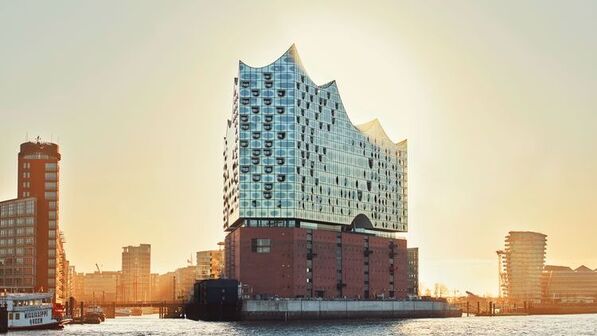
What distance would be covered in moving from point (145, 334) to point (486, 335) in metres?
60.8

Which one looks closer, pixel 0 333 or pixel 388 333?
pixel 0 333

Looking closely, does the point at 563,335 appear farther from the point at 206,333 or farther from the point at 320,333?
the point at 206,333

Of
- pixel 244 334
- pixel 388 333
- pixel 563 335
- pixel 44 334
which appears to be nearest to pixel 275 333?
pixel 244 334

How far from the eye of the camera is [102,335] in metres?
196

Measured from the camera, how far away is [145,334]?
19988cm

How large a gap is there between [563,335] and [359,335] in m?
39.4

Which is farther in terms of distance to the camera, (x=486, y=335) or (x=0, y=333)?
(x=486, y=335)

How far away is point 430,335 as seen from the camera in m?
191

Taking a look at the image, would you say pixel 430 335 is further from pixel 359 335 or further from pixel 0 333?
pixel 0 333

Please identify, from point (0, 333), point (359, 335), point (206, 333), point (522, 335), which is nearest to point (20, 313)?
point (0, 333)

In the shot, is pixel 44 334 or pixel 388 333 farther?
pixel 388 333

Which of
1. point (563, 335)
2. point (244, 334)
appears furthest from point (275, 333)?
point (563, 335)

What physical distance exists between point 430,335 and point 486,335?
1192 centimetres

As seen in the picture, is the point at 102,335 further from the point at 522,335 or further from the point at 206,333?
the point at 522,335
